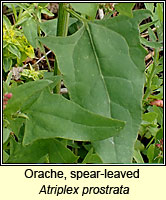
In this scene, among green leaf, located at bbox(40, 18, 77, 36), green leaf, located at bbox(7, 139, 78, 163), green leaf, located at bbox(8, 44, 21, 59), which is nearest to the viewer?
green leaf, located at bbox(7, 139, 78, 163)

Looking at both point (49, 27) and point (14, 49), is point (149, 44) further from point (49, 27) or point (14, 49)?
point (14, 49)

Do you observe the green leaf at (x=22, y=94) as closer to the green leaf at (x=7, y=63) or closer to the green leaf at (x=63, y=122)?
the green leaf at (x=63, y=122)

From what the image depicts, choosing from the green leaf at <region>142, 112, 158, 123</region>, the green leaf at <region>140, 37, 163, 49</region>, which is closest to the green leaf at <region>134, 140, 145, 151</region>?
the green leaf at <region>142, 112, 158, 123</region>

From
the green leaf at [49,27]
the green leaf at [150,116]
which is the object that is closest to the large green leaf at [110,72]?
the green leaf at [49,27]

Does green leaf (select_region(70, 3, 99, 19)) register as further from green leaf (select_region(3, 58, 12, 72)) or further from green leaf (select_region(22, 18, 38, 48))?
green leaf (select_region(3, 58, 12, 72))

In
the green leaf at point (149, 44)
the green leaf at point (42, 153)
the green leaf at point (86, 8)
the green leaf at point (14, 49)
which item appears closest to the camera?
the green leaf at point (86, 8)

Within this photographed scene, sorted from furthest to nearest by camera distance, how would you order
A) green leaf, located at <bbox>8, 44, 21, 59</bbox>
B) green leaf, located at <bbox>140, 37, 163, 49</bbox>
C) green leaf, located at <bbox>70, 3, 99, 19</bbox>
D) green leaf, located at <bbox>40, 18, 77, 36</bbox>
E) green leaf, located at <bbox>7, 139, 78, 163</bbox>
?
green leaf, located at <bbox>8, 44, 21, 59</bbox> < green leaf, located at <bbox>40, 18, 77, 36</bbox> < green leaf, located at <bbox>140, 37, 163, 49</bbox> < green leaf, located at <bbox>7, 139, 78, 163</bbox> < green leaf, located at <bbox>70, 3, 99, 19</bbox>

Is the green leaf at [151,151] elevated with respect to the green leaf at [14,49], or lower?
lower

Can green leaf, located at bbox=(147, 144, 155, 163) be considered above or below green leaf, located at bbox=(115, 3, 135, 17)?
below

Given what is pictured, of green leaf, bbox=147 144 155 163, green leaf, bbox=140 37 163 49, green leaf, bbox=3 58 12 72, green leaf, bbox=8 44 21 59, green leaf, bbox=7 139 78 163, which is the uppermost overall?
green leaf, bbox=140 37 163 49
